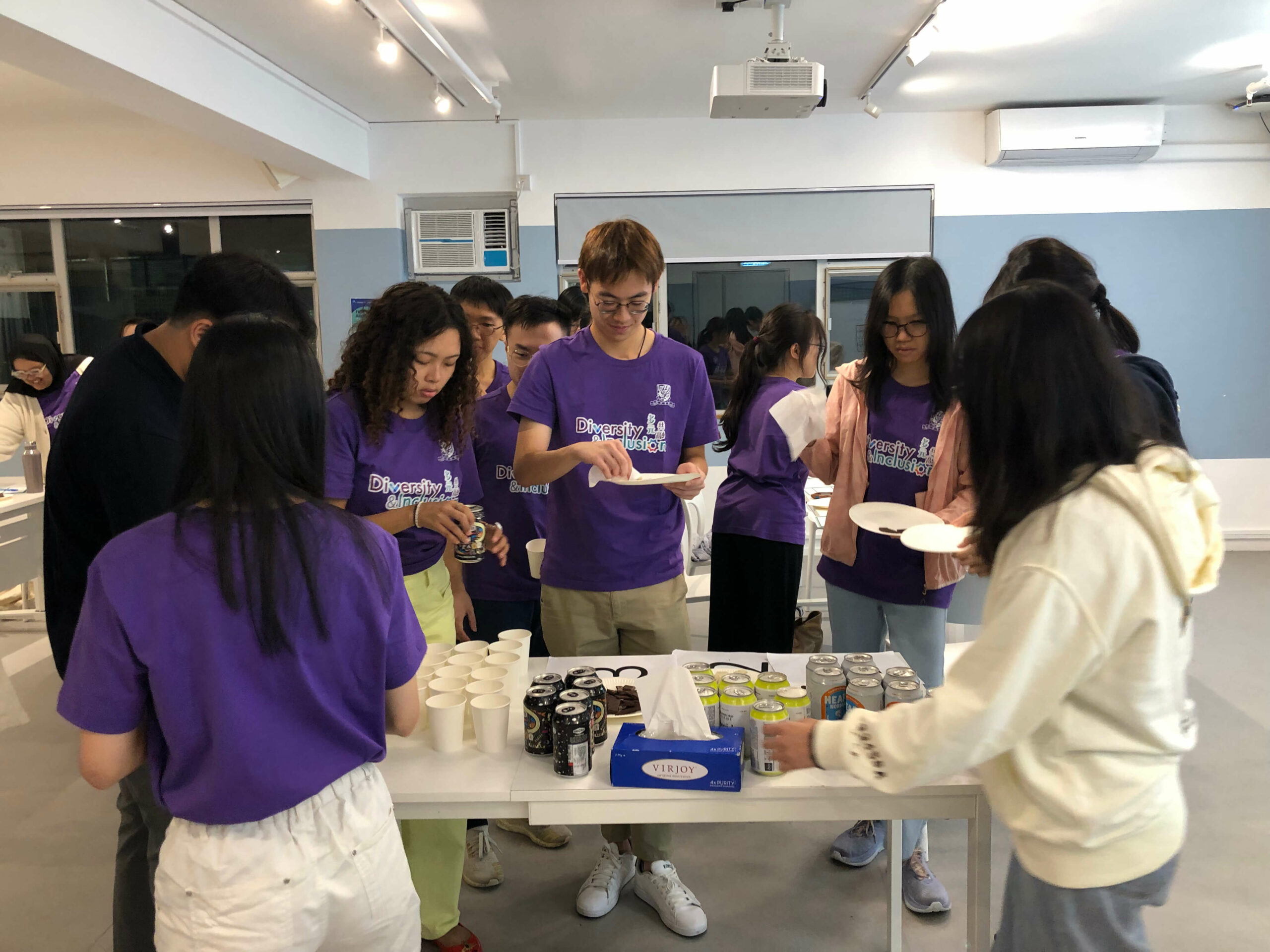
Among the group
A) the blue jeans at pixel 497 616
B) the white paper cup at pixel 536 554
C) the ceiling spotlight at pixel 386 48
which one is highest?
the ceiling spotlight at pixel 386 48

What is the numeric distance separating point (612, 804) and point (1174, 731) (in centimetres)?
84

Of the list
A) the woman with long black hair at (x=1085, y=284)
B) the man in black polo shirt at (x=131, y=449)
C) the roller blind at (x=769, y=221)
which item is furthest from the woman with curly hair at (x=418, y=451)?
the roller blind at (x=769, y=221)

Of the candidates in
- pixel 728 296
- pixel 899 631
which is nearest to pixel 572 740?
pixel 899 631

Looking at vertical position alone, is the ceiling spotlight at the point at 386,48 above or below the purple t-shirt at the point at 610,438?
above

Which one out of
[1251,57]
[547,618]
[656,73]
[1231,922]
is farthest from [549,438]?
[1251,57]

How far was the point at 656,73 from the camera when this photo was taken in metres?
4.72

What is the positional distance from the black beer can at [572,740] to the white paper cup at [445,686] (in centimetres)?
24

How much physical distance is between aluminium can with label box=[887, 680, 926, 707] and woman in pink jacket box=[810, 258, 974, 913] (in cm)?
55

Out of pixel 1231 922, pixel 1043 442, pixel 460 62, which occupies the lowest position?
pixel 1231 922

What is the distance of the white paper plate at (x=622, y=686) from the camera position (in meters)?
1.58

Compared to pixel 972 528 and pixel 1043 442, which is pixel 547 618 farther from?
pixel 1043 442

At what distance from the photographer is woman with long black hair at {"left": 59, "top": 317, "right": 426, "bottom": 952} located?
103 cm

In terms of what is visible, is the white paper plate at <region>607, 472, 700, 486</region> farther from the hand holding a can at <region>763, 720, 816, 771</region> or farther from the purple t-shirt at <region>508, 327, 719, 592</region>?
the hand holding a can at <region>763, 720, 816, 771</region>

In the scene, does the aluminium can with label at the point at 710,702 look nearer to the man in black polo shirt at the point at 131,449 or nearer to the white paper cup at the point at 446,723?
the white paper cup at the point at 446,723
